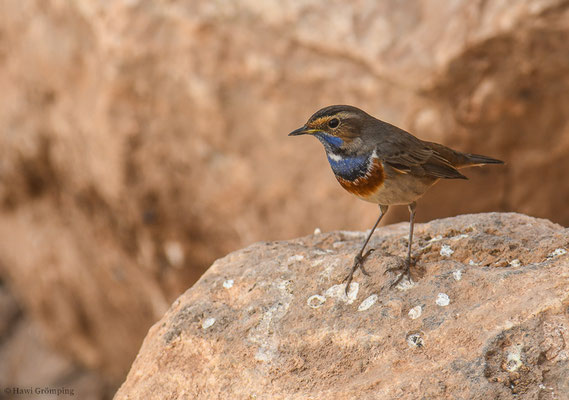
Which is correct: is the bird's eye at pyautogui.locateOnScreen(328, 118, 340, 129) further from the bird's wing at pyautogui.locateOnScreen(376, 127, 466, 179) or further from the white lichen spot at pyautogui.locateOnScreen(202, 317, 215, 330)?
the white lichen spot at pyautogui.locateOnScreen(202, 317, 215, 330)

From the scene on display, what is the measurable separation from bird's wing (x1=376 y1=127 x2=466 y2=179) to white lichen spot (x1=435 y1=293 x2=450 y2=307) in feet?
3.45

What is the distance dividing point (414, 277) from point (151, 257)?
4.81 metres

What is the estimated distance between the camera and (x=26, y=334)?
34.0 feet

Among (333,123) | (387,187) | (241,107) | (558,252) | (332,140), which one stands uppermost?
(241,107)

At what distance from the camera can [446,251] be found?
14.5 feet

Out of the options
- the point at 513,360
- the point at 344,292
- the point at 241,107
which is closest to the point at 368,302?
the point at 344,292

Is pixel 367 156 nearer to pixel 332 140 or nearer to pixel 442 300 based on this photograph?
pixel 332 140

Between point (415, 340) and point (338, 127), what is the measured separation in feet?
5.24

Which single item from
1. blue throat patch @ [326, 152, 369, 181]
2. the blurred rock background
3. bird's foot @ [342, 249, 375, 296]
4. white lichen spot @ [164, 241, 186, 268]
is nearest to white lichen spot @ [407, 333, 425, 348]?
bird's foot @ [342, 249, 375, 296]

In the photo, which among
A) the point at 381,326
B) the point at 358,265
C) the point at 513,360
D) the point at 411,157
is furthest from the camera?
the point at 411,157

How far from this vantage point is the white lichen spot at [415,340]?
364 cm

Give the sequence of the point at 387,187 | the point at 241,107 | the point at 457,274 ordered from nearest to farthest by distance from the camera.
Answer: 1. the point at 457,274
2. the point at 387,187
3. the point at 241,107

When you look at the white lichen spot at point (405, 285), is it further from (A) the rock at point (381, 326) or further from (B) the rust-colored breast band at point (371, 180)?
(B) the rust-colored breast band at point (371, 180)

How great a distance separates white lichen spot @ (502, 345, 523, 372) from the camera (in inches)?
132
